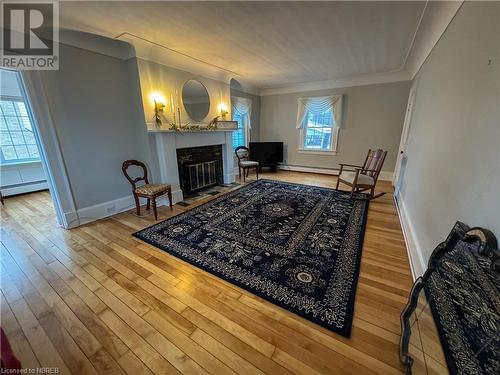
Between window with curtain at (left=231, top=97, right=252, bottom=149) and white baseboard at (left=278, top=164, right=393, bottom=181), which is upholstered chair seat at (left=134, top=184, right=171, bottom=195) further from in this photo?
white baseboard at (left=278, top=164, right=393, bottom=181)

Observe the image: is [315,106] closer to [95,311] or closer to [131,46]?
[131,46]

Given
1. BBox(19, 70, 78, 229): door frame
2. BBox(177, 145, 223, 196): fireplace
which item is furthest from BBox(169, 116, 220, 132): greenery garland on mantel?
BBox(19, 70, 78, 229): door frame

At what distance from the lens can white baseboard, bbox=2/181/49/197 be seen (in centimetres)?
371

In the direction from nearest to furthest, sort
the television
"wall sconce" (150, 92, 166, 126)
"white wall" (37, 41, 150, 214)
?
"white wall" (37, 41, 150, 214) → "wall sconce" (150, 92, 166, 126) → the television

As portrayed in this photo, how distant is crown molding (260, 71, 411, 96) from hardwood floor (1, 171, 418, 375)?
3.91m

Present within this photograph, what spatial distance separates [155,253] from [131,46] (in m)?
2.74

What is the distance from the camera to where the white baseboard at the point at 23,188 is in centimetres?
371

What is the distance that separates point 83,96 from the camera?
99.6 inches

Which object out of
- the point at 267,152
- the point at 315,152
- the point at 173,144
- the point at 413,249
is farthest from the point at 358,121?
the point at 173,144

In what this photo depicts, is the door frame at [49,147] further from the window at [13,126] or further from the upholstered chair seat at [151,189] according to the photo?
the window at [13,126]

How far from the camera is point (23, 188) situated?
12.7 feet

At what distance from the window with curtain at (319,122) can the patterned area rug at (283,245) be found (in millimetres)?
2251

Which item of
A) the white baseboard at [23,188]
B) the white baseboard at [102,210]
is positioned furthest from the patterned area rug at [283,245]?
the white baseboard at [23,188]

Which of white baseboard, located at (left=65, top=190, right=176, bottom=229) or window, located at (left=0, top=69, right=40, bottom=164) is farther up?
window, located at (left=0, top=69, right=40, bottom=164)
